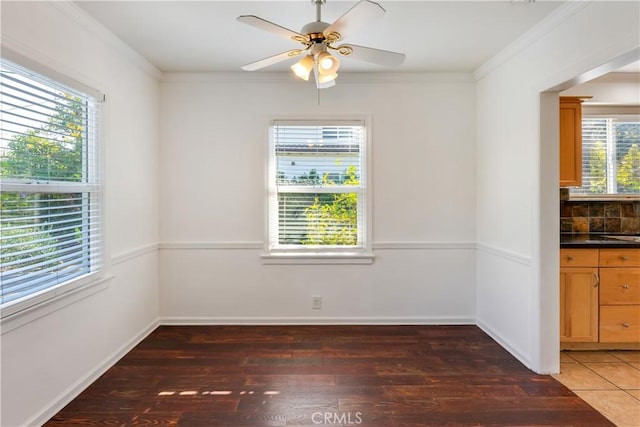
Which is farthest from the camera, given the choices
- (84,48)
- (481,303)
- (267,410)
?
(481,303)

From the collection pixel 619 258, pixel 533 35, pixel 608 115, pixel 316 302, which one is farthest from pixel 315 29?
pixel 608 115

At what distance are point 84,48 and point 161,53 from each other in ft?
2.36

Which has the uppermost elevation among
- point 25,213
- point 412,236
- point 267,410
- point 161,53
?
point 161,53

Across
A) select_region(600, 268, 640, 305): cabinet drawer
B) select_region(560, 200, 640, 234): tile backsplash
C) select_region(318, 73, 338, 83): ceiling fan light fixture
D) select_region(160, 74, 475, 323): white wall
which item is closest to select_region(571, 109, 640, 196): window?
select_region(560, 200, 640, 234): tile backsplash

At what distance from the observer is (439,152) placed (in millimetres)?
3553

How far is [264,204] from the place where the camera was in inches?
139

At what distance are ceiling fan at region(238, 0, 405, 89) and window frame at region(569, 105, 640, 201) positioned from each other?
2714 millimetres

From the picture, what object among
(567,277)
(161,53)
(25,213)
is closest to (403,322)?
(567,277)

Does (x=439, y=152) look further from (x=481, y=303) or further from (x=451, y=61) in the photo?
(x=481, y=303)

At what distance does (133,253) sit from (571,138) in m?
4.07

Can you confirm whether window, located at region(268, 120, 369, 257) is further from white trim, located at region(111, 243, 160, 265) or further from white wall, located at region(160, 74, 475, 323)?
white trim, located at region(111, 243, 160, 265)

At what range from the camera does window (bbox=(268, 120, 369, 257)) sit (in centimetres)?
357

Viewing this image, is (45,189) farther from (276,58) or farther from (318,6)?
(318,6)

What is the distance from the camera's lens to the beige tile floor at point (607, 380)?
7.10ft
